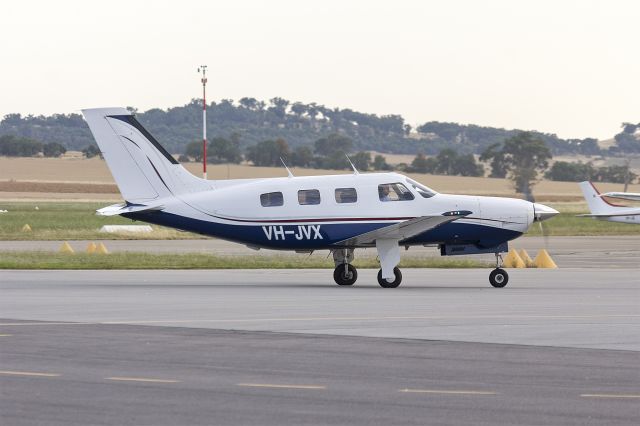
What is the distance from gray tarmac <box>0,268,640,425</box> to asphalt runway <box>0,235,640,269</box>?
40.8 ft

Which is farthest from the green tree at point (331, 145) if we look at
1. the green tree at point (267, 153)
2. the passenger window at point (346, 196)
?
the passenger window at point (346, 196)

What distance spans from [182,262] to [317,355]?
1959 cm

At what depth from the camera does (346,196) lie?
2488cm

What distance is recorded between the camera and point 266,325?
56.2 feet

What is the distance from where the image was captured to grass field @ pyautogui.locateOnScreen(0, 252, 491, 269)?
1246 inches

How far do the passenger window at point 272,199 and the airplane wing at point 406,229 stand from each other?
4.94ft

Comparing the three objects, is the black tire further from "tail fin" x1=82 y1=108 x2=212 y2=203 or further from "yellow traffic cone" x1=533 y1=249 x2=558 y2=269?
"yellow traffic cone" x1=533 y1=249 x2=558 y2=269

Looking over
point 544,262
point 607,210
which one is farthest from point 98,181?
point 544,262

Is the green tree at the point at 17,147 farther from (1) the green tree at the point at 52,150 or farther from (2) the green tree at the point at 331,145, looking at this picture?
(2) the green tree at the point at 331,145

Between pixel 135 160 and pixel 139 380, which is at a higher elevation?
pixel 135 160

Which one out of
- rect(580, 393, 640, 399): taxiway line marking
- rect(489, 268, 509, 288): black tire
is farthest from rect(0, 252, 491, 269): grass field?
rect(580, 393, 640, 399): taxiway line marking

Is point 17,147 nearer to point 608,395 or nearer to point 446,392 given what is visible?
point 446,392

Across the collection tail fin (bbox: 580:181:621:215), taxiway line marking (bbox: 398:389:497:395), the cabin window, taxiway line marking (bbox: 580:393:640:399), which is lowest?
tail fin (bbox: 580:181:621:215)

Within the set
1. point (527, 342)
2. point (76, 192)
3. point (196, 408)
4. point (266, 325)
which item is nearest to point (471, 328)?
point (527, 342)
